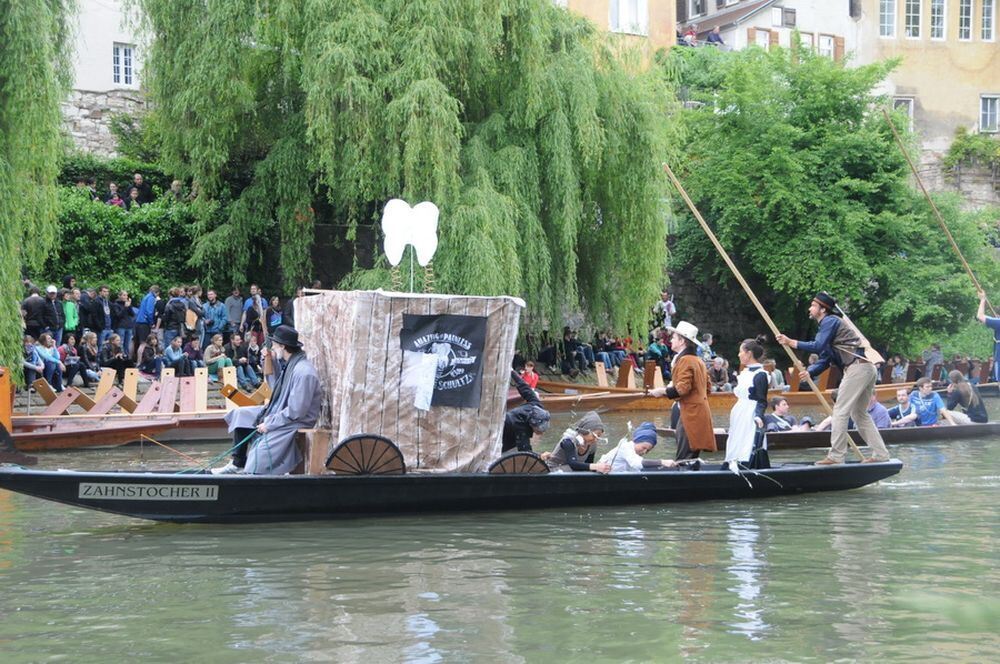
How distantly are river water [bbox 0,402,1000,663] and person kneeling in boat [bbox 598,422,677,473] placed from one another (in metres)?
0.39

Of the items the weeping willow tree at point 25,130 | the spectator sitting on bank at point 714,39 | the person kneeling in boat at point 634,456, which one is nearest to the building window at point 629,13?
the spectator sitting on bank at point 714,39

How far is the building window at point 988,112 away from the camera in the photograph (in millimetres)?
47000

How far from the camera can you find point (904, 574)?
31.6ft

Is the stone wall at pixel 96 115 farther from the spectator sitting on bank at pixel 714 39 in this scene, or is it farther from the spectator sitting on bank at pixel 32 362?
the spectator sitting on bank at pixel 714 39

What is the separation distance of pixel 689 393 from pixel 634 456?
0.78m

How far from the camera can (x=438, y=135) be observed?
870 inches

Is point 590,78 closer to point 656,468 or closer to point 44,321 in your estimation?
point 44,321

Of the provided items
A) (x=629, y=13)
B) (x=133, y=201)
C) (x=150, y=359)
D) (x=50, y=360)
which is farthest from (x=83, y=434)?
(x=629, y=13)

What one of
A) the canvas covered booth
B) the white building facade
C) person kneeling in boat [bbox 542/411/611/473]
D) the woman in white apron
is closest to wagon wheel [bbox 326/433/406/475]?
the canvas covered booth

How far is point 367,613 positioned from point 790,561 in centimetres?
341

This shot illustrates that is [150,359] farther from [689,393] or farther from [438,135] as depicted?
[689,393]

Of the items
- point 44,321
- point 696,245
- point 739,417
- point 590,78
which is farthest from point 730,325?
point 739,417

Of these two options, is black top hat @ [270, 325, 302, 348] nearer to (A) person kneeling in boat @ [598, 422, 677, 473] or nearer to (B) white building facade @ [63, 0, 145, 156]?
(A) person kneeling in boat @ [598, 422, 677, 473]

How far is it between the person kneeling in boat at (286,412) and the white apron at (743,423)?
12.8 feet
